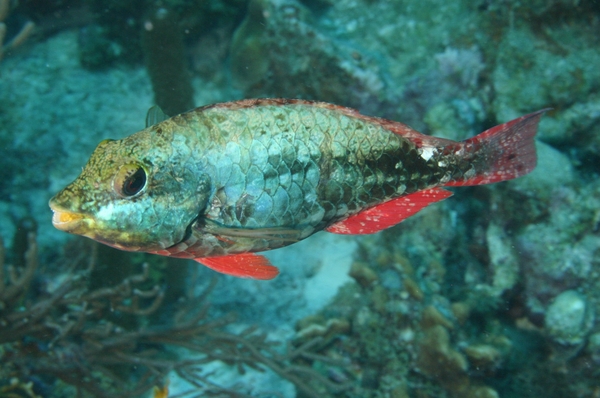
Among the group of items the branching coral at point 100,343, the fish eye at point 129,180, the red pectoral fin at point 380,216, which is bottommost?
the branching coral at point 100,343

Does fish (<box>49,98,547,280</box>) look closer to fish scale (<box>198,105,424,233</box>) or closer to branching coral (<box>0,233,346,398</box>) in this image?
fish scale (<box>198,105,424,233</box>)

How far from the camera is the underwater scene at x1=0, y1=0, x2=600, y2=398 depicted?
83.7 inches

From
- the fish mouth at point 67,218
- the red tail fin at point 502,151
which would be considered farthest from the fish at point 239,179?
the red tail fin at point 502,151

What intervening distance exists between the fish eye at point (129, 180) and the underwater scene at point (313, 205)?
10 millimetres

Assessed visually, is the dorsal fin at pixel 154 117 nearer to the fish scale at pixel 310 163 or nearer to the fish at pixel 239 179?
the fish at pixel 239 179

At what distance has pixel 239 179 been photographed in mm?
2102

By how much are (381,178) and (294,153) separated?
1.96 ft

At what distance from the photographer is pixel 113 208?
6.39ft

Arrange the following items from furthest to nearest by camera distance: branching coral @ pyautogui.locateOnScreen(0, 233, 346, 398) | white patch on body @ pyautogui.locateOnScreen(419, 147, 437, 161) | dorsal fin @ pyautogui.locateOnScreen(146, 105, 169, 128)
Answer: branching coral @ pyautogui.locateOnScreen(0, 233, 346, 398) < white patch on body @ pyautogui.locateOnScreen(419, 147, 437, 161) < dorsal fin @ pyautogui.locateOnScreen(146, 105, 169, 128)

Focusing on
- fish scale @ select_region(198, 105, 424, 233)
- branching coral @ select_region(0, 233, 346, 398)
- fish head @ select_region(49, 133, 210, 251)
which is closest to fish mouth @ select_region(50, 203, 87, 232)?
fish head @ select_region(49, 133, 210, 251)

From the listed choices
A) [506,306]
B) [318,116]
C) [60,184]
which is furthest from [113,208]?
[60,184]

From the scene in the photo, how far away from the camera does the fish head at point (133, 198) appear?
193 cm

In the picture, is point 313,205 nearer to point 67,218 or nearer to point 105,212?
point 105,212

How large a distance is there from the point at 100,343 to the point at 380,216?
3543 mm
